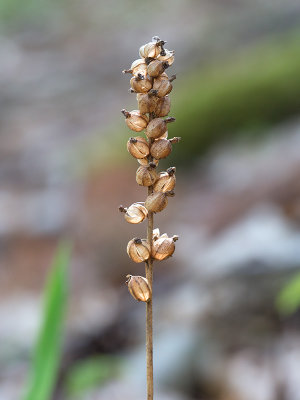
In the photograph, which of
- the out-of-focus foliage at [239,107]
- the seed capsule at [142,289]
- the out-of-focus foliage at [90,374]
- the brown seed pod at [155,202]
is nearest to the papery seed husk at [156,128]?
the brown seed pod at [155,202]

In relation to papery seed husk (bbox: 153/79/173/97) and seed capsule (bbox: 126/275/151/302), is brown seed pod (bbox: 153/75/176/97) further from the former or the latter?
seed capsule (bbox: 126/275/151/302)

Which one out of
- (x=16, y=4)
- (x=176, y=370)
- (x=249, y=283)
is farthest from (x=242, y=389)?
(x=16, y=4)

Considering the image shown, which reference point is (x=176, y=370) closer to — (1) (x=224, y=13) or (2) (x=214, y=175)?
(2) (x=214, y=175)

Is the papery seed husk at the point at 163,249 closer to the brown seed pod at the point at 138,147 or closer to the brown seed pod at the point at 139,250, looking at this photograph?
the brown seed pod at the point at 139,250

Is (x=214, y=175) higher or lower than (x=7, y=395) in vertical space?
higher

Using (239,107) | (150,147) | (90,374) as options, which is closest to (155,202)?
(150,147)
